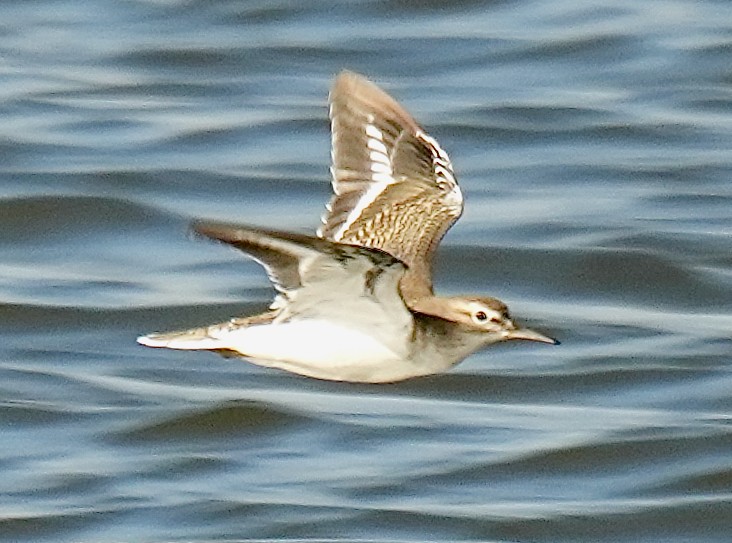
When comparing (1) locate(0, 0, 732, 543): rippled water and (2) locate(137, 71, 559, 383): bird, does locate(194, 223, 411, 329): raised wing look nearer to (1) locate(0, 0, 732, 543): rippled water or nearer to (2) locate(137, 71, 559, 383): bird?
(2) locate(137, 71, 559, 383): bird

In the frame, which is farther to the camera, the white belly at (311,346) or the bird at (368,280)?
the white belly at (311,346)

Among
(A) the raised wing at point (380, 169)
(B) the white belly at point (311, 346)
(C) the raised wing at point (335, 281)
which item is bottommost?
(B) the white belly at point (311, 346)

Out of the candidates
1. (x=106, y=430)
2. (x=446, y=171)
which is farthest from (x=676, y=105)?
(x=446, y=171)

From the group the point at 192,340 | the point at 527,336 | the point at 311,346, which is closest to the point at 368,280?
the point at 311,346

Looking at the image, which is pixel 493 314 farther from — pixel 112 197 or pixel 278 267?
pixel 112 197

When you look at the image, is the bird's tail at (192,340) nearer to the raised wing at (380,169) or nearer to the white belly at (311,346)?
the white belly at (311,346)

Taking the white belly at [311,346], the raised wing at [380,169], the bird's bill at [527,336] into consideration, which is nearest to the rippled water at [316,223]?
the raised wing at [380,169]
